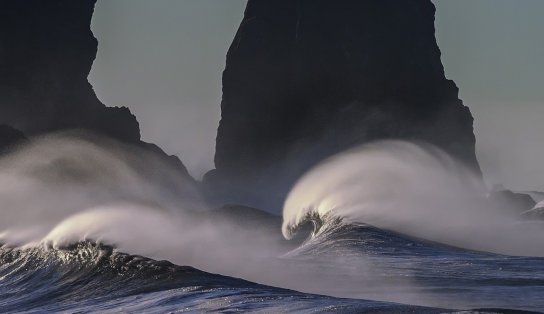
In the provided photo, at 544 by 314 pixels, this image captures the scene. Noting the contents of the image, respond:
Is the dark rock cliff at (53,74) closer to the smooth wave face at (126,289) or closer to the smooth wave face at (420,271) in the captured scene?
the smooth wave face at (420,271)

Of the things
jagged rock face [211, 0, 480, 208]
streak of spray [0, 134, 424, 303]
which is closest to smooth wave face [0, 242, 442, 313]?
streak of spray [0, 134, 424, 303]

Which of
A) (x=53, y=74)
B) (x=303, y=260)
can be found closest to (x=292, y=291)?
(x=303, y=260)

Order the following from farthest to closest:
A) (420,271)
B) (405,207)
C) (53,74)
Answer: (53,74) < (405,207) < (420,271)

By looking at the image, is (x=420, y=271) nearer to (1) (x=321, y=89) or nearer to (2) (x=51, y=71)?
(2) (x=51, y=71)

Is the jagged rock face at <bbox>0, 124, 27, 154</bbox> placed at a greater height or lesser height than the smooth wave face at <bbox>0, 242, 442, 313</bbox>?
greater

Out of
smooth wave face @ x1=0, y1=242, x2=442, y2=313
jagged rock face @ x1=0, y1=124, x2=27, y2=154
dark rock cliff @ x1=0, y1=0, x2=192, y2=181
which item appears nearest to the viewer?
smooth wave face @ x1=0, y1=242, x2=442, y2=313

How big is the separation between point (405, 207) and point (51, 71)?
61.6 meters

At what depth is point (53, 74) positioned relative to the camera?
101062 millimetres

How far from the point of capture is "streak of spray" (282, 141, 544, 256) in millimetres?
35219

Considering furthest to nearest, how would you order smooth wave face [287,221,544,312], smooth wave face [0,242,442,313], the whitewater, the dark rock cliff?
1. the dark rock cliff
2. smooth wave face [287,221,544,312]
3. the whitewater
4. smooth wave face [0,242,442,313]

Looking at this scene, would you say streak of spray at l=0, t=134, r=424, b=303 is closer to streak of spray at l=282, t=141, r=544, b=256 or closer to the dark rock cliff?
the dark rock cliff

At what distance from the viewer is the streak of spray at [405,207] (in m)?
35.2

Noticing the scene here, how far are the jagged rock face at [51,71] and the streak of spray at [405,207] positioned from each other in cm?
3968

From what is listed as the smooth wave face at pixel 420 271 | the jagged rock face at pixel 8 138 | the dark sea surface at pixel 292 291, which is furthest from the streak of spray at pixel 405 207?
the jagged rock face at pixel 8 138
